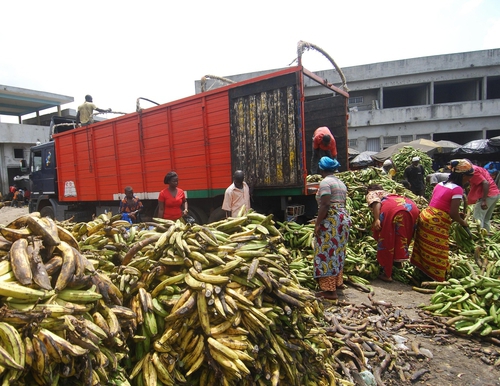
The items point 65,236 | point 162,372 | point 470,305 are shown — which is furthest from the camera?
point 470,305

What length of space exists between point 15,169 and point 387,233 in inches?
1059

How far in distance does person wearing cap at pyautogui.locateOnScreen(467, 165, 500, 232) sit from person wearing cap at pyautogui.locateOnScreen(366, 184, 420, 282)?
2.55 m

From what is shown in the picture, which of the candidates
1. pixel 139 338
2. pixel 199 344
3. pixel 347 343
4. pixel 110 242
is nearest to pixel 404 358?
pixel 347 343

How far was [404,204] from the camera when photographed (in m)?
5.20

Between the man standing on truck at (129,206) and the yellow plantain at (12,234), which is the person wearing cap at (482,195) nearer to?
the man standing on truck at (129,206)

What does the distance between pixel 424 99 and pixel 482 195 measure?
19206mm

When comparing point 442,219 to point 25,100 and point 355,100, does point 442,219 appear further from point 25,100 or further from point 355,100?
point 25,100

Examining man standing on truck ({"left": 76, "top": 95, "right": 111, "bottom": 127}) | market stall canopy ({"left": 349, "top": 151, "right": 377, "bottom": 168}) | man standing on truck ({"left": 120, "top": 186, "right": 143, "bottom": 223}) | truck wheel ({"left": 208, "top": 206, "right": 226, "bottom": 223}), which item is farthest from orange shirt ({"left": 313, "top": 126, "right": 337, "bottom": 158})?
market stall canopy ({"left": 349, "top": 151, "right": 377, "bottom": 168})

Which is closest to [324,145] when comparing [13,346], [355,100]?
[13,346]

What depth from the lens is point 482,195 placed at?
6727mm

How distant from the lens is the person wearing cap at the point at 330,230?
14.4 feet

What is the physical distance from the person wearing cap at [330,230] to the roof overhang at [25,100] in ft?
81.5

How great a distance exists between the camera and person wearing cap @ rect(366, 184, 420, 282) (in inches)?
201

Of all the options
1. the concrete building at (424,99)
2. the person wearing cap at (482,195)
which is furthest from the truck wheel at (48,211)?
the concrete building at (424,99)
